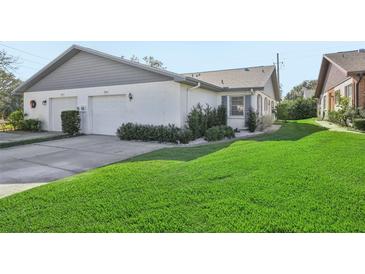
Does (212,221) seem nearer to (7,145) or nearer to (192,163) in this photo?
(192,163)

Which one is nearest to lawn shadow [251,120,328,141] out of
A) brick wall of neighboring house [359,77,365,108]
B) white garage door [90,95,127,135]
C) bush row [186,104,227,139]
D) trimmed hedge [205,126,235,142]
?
trimmed hedge [205,126,235,142]

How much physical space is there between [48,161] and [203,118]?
7274mm

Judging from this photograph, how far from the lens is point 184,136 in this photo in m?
10.7

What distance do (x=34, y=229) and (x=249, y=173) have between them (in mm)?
3739

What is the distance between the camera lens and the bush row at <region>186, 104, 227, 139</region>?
11.9 meters

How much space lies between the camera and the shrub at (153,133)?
35.4ft

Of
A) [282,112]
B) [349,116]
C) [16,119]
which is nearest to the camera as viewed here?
[349,116]

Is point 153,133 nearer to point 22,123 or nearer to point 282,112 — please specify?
point 22,123

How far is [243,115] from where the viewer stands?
15461 mm

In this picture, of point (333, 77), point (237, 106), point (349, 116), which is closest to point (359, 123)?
point (349, 116)

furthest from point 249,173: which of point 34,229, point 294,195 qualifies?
point 34,229
